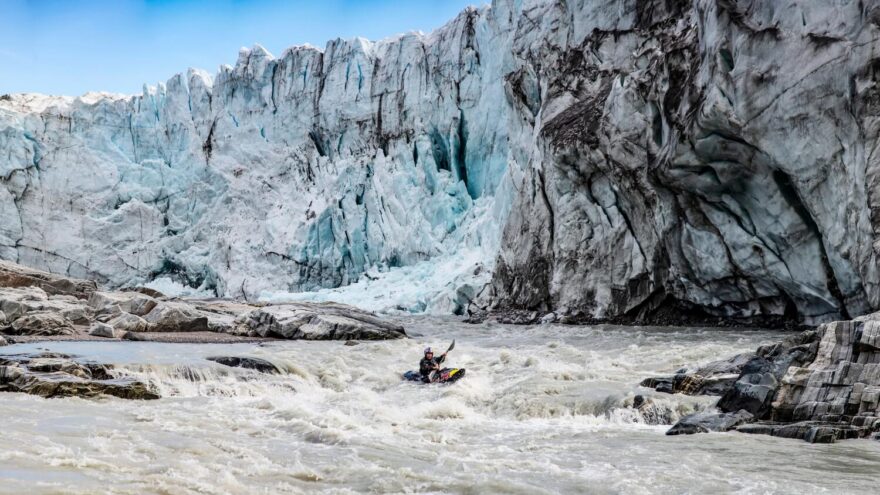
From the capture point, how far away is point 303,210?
50656 mm

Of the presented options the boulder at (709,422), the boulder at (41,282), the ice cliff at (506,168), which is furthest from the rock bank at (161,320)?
the boulder at (709,422)

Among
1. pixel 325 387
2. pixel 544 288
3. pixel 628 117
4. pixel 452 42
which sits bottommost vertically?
pixel 325 387

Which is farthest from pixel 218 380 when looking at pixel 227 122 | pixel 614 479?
pixel 227 122

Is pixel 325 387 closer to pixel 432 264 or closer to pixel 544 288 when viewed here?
pixel 544 288

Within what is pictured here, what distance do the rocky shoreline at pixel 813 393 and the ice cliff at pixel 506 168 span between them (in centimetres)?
585

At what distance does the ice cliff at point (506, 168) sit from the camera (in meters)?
15.7

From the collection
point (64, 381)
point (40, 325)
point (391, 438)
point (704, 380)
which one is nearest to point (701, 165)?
point (704, 380)

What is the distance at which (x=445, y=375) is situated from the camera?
12875 mm

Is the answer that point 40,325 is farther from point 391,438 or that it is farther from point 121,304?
point 391,438

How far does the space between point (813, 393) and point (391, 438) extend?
5.17 metres

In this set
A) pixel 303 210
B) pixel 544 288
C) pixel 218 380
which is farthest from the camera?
pixel 303 210

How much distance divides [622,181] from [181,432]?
18651mm

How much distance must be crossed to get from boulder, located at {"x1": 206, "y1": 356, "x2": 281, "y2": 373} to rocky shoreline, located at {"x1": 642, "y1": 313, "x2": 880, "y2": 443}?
7.78m

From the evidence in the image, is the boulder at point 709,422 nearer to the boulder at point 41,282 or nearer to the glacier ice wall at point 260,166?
the boulder at point 41,282
